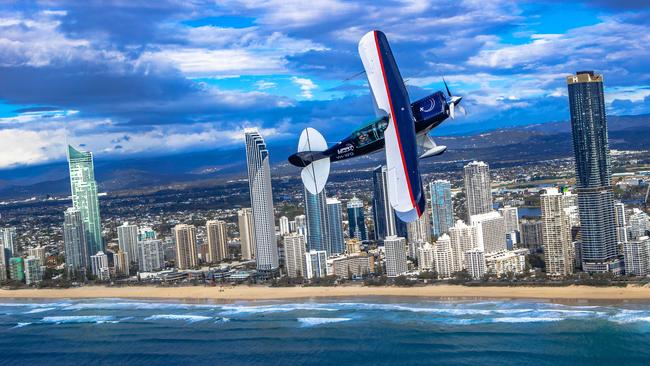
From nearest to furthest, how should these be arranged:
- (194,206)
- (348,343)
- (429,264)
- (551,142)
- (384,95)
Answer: (384,95) < (348,343) < (429,264) < (194,206) < (551,142)

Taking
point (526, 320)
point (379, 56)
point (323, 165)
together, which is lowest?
point (526, 320)

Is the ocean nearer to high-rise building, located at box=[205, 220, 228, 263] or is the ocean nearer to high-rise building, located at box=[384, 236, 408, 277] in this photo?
high-rise building, located at box=[384, 236, 408, 277]

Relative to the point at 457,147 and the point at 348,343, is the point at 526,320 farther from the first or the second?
the point at 457,147

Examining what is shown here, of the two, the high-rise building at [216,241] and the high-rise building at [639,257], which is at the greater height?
the high-rise building at [216,241]

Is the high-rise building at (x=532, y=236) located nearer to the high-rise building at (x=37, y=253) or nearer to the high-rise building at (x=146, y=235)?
the high-rise building at (x=146, y=235)

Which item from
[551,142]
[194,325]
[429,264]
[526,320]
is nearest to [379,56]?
[526,320]

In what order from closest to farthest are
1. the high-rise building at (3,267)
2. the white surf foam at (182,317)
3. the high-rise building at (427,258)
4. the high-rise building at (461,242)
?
the white surf foam at (182,317) < the high-rise building at (461,242) < the high-rise building at (427,258) < the high-rise building at (3,267)

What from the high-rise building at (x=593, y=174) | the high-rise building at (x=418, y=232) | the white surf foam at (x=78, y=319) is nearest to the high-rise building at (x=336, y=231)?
the high-rise building at (x=418, y=232)
